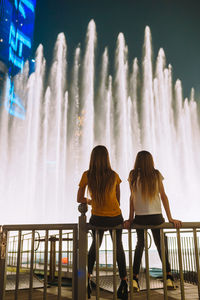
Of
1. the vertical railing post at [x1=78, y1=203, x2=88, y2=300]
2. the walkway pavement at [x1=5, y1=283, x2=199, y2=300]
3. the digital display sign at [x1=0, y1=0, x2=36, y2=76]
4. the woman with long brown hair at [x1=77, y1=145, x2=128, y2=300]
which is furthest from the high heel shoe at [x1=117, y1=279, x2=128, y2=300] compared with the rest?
the digital display sign at [x1=0, y1=0, x2=36, y2=76]

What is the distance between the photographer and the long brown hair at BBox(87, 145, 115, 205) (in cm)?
317

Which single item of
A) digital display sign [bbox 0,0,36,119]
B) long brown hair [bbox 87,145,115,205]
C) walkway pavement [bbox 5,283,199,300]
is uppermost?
digital display sign [bbox 0,0,36,119]

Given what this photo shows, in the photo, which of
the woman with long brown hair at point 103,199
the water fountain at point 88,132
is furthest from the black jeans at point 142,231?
the water fountain at point 88,132

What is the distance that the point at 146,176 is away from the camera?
3.31 metres

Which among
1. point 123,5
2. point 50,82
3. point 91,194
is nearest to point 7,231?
point 91,194

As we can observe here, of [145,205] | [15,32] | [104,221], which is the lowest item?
[104,221]

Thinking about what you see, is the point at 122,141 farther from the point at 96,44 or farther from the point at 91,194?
the point at 91,194

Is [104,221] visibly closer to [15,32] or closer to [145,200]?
[145,200]

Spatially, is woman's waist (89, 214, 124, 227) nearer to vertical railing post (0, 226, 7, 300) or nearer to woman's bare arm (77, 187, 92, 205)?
woman's bare arm (77, 187, 92, 205)

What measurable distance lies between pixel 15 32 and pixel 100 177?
31531mm

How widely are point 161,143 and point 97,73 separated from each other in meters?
7.00

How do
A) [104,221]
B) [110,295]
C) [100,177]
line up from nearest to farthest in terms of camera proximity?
[104,221] → [100,177] → [110,295]

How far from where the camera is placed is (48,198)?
1869cm

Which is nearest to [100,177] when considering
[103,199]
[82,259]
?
[103,199]
